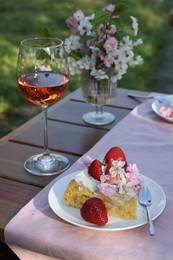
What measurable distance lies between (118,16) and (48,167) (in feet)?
1.65

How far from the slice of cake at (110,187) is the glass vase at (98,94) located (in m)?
0.54

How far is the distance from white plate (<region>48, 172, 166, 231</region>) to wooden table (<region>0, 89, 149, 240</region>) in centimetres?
9

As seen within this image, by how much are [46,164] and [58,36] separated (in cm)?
192

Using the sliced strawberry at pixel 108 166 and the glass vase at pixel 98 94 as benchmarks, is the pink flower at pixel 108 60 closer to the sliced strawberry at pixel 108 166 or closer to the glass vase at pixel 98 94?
the glass vase at pixel 98 94

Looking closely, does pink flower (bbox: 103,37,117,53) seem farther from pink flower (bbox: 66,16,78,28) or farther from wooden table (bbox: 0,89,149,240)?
wooden table (bbox: 0,89,149,240)

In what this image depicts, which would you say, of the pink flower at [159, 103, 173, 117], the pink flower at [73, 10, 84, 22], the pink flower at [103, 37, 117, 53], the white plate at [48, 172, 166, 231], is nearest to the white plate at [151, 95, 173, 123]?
the pink flower at [159, 103, 173, 117]

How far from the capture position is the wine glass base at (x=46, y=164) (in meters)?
1.29

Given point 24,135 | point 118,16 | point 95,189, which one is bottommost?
point 24,135

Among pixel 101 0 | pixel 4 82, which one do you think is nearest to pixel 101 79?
pixel 4 82

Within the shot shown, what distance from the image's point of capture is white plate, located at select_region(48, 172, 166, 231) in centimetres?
99

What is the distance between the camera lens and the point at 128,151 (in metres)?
1.37

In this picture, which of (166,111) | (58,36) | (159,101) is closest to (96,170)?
(166,111)

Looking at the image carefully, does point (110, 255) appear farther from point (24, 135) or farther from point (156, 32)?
point (156, 32)

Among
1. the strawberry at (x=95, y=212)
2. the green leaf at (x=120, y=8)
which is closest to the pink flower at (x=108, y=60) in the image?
the green leaf at (x=120, y=8)
